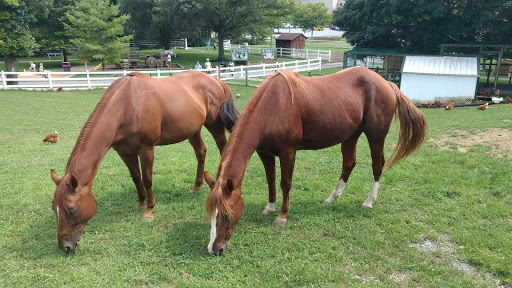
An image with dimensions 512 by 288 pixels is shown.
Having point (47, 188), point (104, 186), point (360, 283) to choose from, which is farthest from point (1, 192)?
point (360, 283)

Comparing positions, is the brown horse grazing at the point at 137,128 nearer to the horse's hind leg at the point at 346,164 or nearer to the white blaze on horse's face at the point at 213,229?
the white blaze on horse's face at the point at 213,229

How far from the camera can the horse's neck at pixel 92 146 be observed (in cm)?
353

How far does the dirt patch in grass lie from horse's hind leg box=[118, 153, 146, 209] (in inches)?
251

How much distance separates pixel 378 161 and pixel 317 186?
1153 millimetres

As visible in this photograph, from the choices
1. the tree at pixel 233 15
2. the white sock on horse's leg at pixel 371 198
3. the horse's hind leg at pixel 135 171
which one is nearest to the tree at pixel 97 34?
the tree at pixel 233 15

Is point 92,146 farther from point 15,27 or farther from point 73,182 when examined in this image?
point 15,27

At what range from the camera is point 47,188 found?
5355mm

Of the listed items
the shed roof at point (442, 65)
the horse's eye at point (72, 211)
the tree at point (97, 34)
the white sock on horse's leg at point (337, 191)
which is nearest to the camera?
A: the horse's eye at point (72, 211)

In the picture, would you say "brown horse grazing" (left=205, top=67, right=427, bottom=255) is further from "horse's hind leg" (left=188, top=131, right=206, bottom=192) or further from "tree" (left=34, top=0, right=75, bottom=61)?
"tree" (left=34, top=0, right=75, bottom=61)

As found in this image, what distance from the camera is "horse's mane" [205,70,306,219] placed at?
3326 mm

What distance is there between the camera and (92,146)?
365 centimetres

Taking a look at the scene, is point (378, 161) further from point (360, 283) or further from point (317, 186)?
point (360, 283)

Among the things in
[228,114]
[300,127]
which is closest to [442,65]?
[228,114]

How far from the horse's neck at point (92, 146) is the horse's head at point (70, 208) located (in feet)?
0.40
